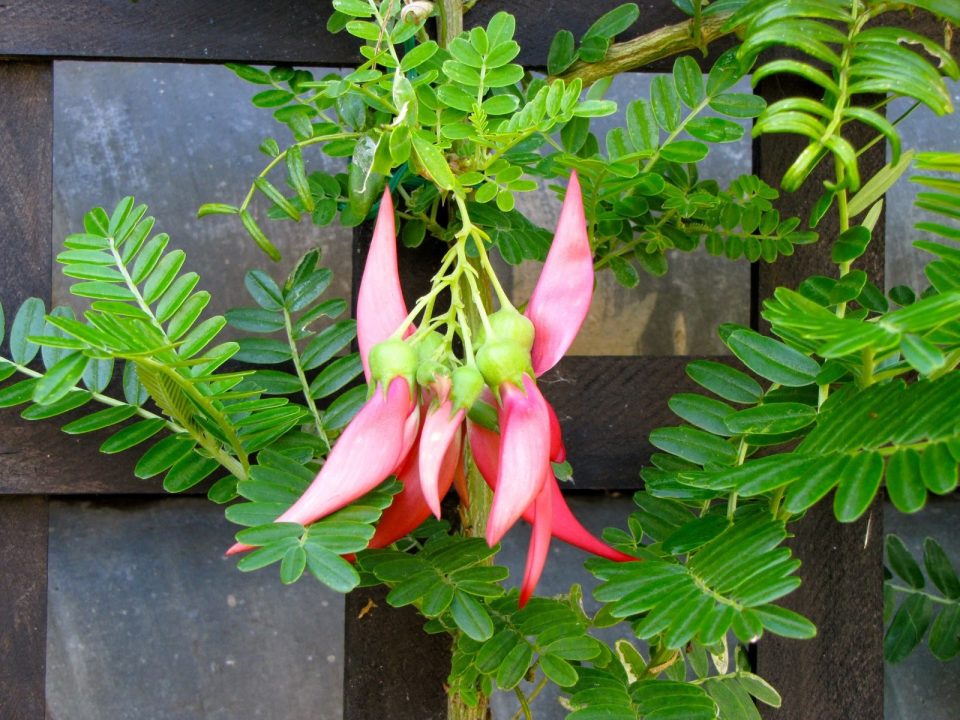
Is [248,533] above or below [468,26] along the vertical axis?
below

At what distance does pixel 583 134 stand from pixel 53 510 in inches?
35.8

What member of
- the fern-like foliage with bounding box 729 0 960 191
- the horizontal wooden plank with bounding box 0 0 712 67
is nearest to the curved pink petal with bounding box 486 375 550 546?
the fern-like foliage with bounding box 729 0 960 191

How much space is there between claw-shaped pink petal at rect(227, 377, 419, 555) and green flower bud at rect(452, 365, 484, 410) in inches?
1.0

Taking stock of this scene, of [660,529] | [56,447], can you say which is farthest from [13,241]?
[660,529]

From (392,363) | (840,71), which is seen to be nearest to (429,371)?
(392,363)

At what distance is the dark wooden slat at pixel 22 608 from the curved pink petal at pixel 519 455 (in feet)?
1.68

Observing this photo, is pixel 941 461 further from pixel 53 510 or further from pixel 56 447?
pixel 53 510

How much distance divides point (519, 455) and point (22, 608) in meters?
0.55

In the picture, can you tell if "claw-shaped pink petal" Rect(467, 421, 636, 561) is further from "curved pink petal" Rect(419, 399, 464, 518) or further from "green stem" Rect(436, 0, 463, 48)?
"green stem" Rect(436, 0, 463, 48)

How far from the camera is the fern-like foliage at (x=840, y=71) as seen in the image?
0.45 metres

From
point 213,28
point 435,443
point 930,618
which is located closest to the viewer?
point 435,443

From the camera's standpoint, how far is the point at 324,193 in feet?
2.25

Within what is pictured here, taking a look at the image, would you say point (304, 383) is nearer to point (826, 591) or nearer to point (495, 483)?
point (495, 483)

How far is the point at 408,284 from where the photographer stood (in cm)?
76
